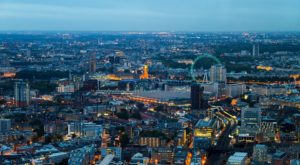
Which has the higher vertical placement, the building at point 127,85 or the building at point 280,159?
the building at point 127,85

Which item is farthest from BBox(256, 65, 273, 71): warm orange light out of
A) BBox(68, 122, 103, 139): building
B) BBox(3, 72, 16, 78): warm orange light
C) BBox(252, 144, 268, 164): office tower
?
BBox(252, 144, 268, 164): office tower

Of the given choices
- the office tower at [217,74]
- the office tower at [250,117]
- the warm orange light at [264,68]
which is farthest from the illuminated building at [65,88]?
the warm orange light at [264,68]

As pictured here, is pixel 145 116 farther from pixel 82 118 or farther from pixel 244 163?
pixel 244 163

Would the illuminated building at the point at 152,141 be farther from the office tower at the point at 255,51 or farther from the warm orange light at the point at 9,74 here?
the office tower at the point at 255,51

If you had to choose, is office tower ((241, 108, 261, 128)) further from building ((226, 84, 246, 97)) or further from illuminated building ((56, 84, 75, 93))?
illuminated building ((56, 84, 75, 93))

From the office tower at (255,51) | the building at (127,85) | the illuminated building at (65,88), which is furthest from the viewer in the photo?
the office tower at (255,51)
